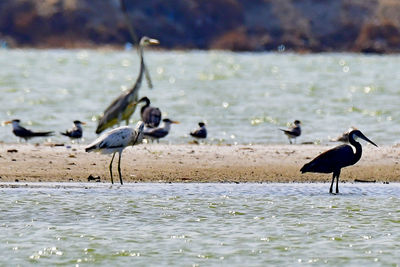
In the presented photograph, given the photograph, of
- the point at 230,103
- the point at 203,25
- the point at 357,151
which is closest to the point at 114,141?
the point at 357,151

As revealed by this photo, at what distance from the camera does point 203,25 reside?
140750 mm

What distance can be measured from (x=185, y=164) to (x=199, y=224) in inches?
203

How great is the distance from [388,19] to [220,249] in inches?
5417

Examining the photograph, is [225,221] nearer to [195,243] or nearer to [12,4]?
[195,243]

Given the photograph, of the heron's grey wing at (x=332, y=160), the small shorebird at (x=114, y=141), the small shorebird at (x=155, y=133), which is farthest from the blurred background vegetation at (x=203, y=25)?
the heron's grey wing at (x=332, y=160)

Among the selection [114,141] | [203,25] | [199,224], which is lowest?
[199,224]

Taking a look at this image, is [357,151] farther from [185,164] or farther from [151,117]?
[151,117]

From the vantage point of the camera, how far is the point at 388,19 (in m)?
146

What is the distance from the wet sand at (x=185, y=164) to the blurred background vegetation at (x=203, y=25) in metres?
115

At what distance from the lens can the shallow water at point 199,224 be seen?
1144cm

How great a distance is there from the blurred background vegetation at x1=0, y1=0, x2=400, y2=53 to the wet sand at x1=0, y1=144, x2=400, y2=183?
4547 inches

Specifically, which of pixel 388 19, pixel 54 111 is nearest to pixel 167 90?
pixel 54 111

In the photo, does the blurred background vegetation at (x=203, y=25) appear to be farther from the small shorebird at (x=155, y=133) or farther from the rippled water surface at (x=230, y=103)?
the small shorebird at (x=155, y=133)

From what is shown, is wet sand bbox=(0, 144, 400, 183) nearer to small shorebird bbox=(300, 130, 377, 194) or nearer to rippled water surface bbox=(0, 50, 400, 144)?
small shorebird bbox=(300, 130, 377, 194)
